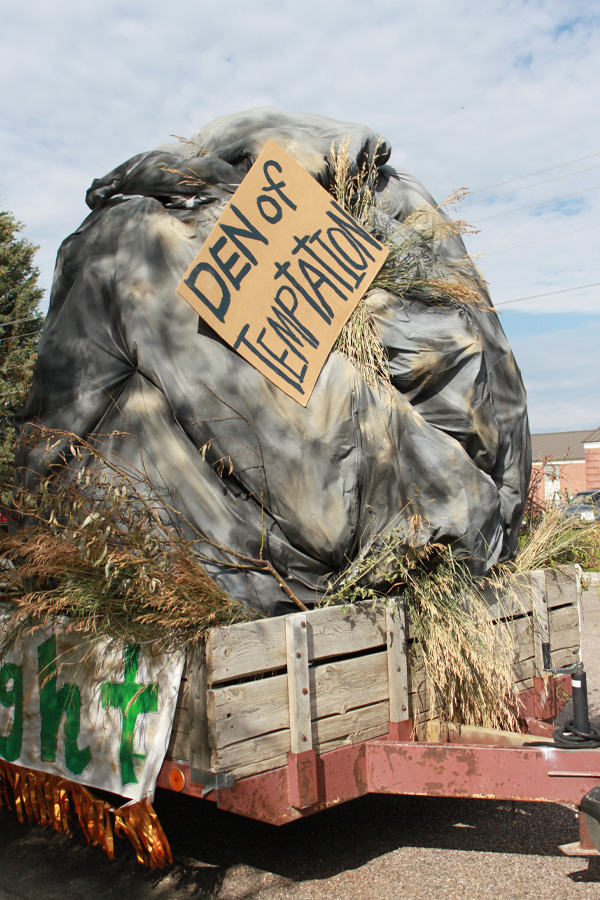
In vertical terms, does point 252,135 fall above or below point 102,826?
above

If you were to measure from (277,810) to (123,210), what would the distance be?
232cm

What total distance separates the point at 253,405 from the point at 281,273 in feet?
1.82

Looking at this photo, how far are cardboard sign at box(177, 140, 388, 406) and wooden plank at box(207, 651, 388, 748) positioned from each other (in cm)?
98

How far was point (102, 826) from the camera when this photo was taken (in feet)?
8.56

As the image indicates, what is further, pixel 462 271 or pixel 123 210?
pixel 462 271

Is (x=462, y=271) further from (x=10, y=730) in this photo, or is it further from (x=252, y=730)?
(x=10, y=730)

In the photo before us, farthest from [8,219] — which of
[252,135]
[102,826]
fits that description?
[102,826]

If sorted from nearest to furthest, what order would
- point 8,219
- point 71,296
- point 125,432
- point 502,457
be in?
point 125,432, point 71,296, point 502,457, point 8,219

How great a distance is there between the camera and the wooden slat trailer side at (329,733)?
2283 millimetres

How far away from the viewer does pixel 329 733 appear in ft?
8.34

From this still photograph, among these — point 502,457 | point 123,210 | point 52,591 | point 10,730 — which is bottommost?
point 10,730

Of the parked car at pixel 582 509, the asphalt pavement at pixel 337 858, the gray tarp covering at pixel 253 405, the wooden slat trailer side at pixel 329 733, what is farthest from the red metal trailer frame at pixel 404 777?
the parked car at pixel 582 509

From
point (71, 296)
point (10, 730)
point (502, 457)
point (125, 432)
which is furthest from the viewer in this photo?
point (502, 457)

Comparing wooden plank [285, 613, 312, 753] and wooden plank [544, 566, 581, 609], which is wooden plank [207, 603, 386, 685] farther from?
wooden plank [544, 566, 581, 609]
